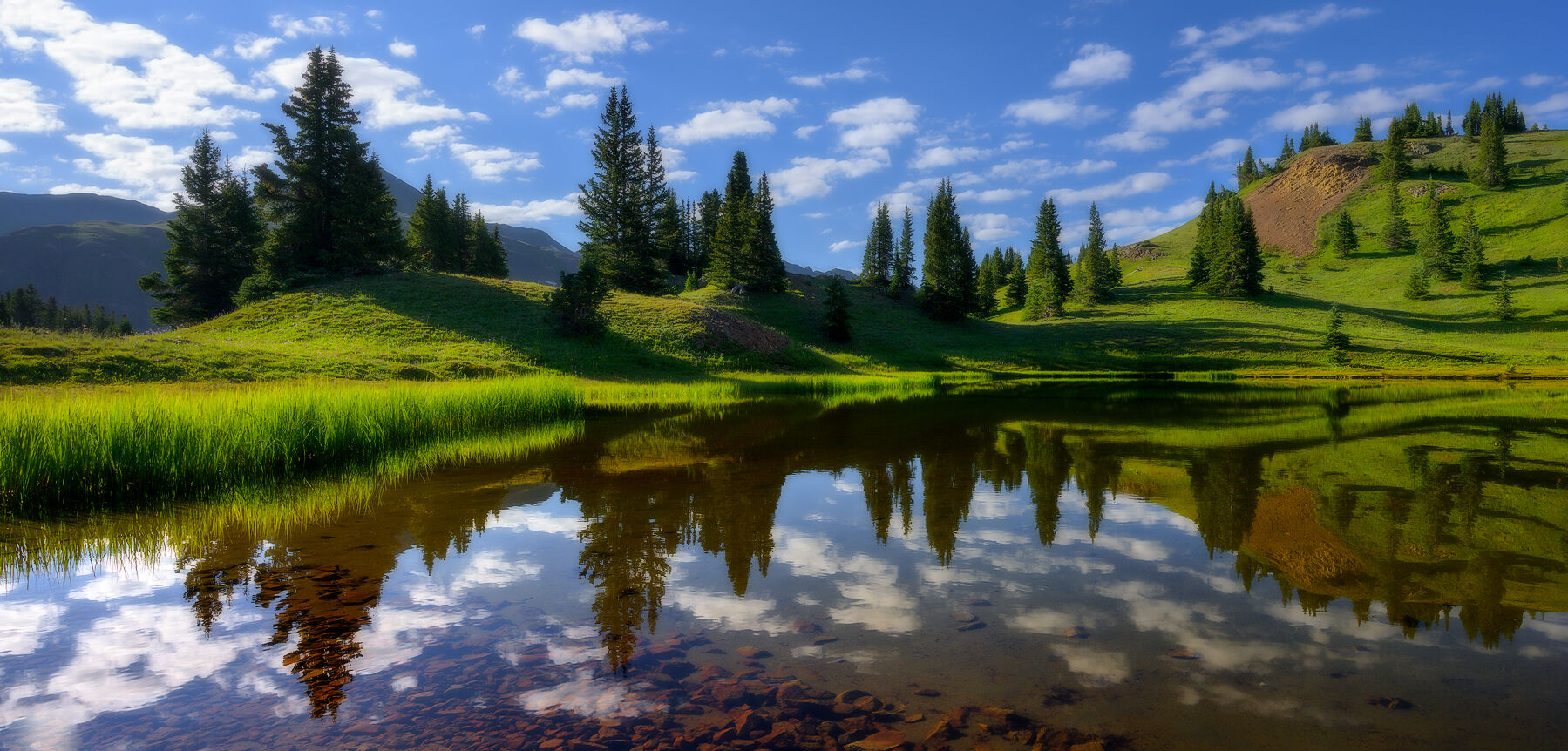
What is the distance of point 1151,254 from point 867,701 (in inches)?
6723

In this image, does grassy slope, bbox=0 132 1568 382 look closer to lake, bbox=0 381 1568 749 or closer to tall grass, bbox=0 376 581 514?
tall grass, bbox=0 376 581 514

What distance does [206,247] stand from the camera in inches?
1967

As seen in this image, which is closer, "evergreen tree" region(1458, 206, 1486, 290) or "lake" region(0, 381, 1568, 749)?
"lake" region(0, 381, 1568, 749)

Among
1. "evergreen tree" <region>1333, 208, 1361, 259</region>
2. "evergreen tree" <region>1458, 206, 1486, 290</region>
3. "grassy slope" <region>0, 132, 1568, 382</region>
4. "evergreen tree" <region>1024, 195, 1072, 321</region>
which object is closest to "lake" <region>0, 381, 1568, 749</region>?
"grassy slope" <region>0, 132, 1568, 382</region>

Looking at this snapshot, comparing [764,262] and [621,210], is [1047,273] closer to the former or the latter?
[764,262]

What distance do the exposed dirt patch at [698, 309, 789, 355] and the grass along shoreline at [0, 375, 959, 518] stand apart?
92.2 ft

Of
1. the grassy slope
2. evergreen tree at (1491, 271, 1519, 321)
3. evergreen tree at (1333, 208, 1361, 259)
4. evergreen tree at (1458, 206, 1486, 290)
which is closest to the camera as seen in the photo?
the grassy slope

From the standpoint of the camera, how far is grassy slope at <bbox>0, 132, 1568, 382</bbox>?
1112 inches

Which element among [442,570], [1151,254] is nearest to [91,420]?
[442,570]

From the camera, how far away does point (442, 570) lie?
629cm

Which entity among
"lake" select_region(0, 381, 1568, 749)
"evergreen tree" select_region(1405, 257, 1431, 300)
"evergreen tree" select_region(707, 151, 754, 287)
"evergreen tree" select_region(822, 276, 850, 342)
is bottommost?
"lake" select_region(0, 381, 1568, 749)

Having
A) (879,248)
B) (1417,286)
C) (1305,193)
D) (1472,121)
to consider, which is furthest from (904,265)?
(1472,121)

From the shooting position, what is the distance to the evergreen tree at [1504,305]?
6761 cm

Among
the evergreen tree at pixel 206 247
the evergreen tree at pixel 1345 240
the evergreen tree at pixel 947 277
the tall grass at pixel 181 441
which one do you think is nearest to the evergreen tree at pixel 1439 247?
the evergreen tree at pixel 1345 240
